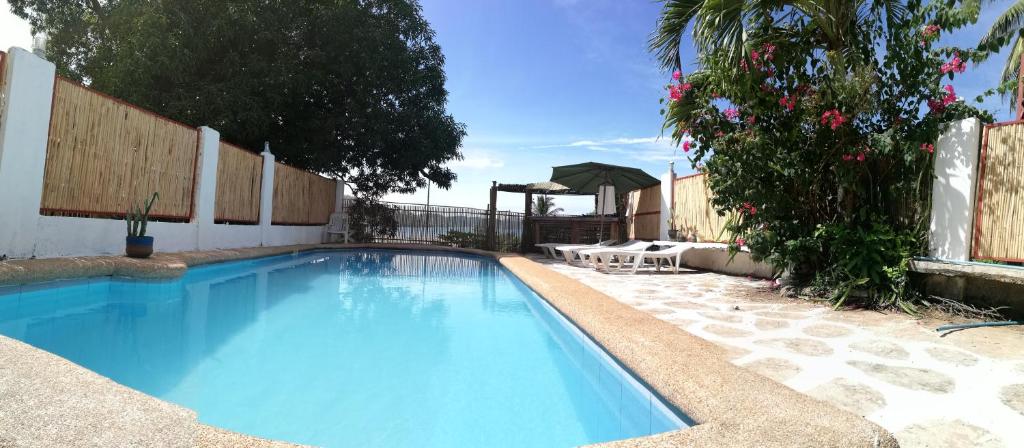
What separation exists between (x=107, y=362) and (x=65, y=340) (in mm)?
745

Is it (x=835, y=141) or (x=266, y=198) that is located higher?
(x=835, y=141)

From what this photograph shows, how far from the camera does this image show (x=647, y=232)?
1185 cm

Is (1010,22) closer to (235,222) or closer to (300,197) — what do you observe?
(300,197)

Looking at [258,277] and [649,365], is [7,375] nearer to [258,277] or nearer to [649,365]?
[649,365]

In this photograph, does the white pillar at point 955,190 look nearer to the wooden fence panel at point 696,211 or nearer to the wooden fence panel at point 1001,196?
the wooden fence panel at point 1001,196

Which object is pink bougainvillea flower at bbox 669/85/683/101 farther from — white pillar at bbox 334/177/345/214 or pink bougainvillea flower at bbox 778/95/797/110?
white pillar at bbox 334/177/345/214

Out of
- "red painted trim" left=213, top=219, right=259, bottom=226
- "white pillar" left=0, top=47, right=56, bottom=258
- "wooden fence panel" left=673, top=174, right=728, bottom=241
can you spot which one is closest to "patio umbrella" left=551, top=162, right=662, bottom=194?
"wooden fence panel" left=673, top=174, right=728, bottom=241

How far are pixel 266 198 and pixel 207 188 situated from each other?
2.51 m

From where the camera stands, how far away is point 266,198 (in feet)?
37.0

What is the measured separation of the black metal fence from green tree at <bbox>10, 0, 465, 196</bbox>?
1578 millimetres

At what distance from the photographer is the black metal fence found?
52.2 feet

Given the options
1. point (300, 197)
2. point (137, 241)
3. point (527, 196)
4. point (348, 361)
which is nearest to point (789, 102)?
point (348, 361)

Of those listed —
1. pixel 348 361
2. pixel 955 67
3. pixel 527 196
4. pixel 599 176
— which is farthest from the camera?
pixel 527 196

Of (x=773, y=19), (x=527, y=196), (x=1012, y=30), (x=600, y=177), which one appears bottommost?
(x=527, y=196)
